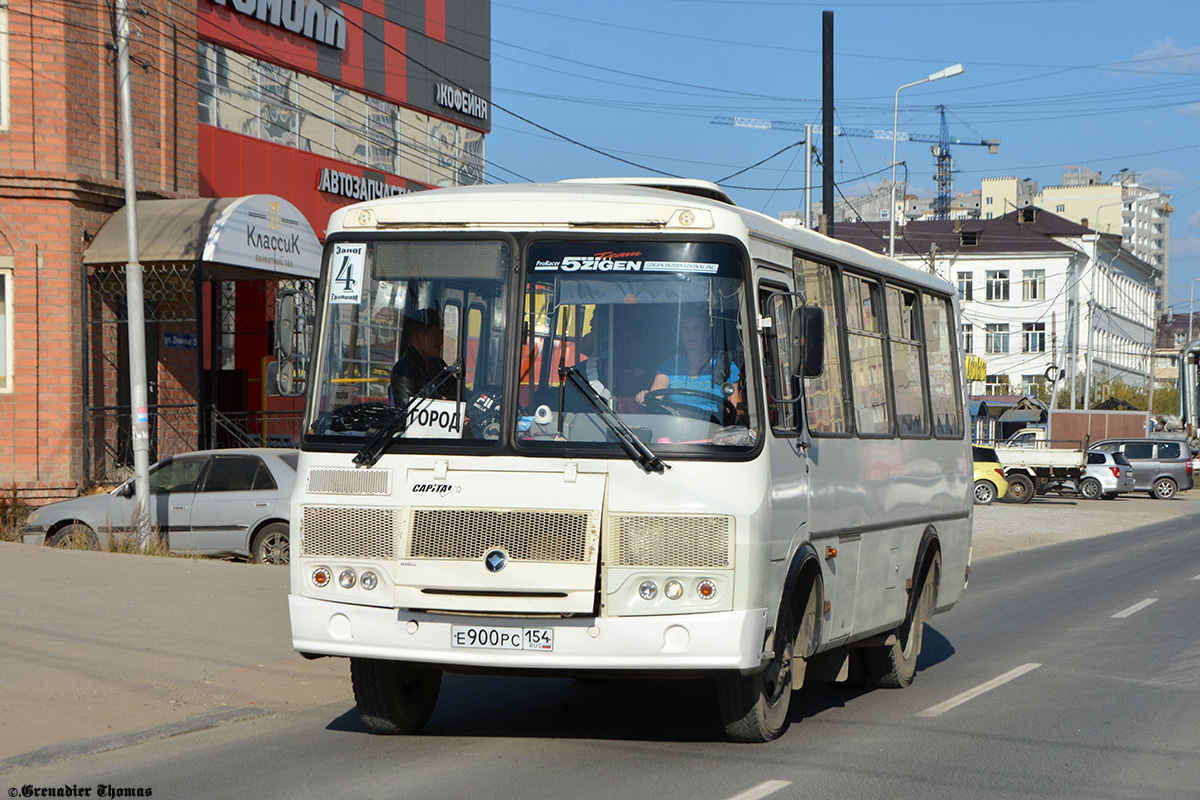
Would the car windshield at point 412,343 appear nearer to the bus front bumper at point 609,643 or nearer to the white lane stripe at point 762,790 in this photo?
the bus front bumper at point 609,643

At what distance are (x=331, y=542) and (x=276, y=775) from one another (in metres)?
1.14

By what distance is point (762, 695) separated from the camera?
24.4 feet

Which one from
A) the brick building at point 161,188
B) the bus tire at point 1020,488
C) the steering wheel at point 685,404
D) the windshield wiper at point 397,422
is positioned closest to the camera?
the steering wheel at point 685,404

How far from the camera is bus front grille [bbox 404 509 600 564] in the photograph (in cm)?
687

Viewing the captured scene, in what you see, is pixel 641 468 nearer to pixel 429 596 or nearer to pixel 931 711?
pixel 429 596

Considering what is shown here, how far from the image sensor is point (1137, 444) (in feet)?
151

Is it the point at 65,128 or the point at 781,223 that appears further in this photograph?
the point at 65,128

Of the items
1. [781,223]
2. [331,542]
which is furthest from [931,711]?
[331,542]

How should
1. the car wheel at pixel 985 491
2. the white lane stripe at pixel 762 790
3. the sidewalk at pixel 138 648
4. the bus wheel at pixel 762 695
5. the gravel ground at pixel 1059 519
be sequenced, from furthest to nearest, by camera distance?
the car wheel at pixel 985 491
the gravel ground at pixel 1059 519
the sidewalk at pixel 138 648
the bus wheel at pixel 762 695
the white lane stripe at pixel 762 790

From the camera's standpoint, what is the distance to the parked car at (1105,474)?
4412 centimetres

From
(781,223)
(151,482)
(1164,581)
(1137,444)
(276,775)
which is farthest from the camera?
(1137,444)

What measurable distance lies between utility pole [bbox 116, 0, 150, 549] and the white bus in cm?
949

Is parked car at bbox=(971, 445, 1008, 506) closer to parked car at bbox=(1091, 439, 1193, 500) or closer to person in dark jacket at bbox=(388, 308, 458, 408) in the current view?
parked car at bbox=(1091, 439, 1193, 500)

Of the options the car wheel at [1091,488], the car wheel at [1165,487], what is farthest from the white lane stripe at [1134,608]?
the car wheel at [1165,487]
